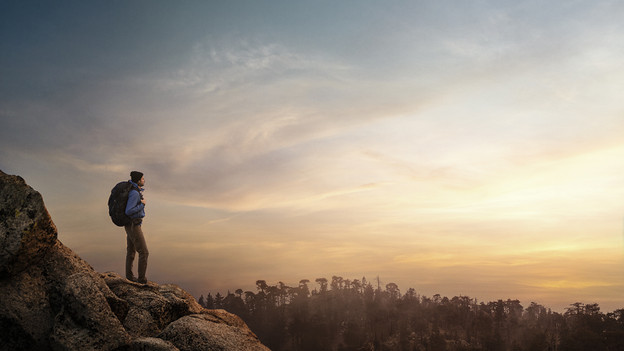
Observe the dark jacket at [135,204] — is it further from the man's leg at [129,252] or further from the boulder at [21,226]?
the boulder at [21,226]

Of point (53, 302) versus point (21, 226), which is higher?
point (21, 226)

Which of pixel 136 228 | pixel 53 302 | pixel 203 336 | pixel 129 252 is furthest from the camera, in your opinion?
pixel 129 252

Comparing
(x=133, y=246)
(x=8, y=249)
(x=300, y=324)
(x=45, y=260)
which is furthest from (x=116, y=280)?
(x=300, y=324)

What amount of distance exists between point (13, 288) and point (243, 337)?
24.4 ft

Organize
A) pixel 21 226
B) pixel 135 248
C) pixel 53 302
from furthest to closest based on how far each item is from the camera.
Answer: pixel 135 248 → pixel 53 302 → pixel 21 226

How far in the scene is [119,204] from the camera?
17828 millimetres

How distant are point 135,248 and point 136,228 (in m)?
0.94

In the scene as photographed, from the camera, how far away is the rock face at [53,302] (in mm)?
13344

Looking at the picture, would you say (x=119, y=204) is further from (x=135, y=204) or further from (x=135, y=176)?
(x=135, y=176)

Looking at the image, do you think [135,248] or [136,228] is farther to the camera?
[135,248]

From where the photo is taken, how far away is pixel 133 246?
18.8 m

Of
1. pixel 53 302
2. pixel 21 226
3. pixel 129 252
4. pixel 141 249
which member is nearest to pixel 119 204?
pixel 141 249

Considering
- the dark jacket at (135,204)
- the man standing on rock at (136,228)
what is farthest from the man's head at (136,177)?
the dark jacket at (135,204)

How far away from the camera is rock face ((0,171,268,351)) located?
13.3 metres
